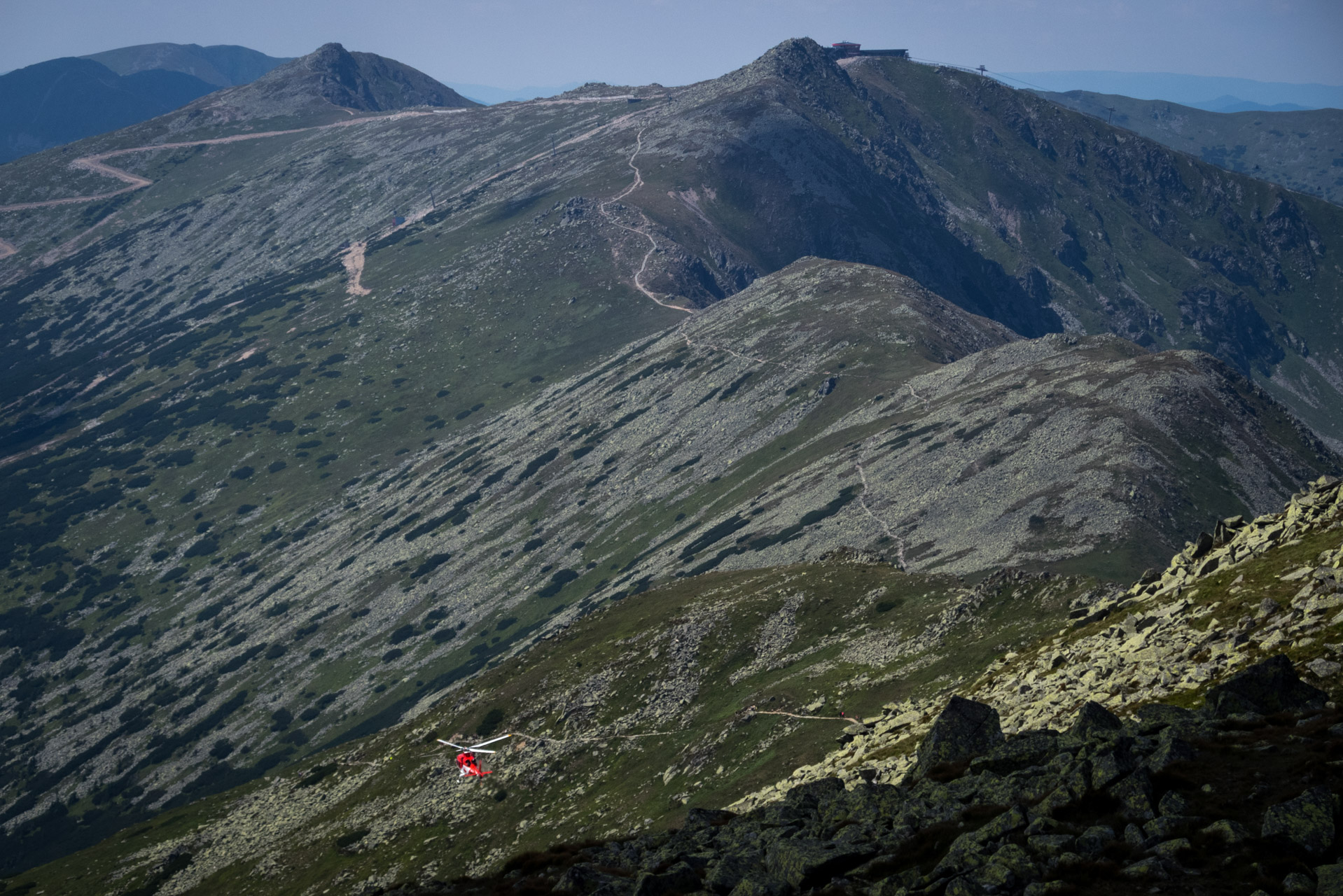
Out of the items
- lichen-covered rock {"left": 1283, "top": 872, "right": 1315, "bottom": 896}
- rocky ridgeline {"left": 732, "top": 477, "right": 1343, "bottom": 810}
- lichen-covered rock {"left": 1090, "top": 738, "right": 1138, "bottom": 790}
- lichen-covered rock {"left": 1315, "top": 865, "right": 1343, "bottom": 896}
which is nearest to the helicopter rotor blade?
rocky ridgeline {"left": 732, "top": 477, "right": 1343, "bottom": 810}

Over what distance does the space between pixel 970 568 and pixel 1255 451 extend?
65341 millimetres

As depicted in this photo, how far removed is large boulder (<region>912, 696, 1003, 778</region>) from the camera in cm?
3812

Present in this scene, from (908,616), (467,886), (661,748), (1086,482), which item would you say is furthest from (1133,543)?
(467,886)

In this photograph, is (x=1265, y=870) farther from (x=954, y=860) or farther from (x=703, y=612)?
(x=703, y=612)

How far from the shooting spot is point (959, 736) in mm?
38688

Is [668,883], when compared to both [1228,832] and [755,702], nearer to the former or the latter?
[1228,832]

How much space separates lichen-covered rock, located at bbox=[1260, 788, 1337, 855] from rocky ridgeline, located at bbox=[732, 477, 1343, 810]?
35.0ft

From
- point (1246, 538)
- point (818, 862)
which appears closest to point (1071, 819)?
point (818, 862)

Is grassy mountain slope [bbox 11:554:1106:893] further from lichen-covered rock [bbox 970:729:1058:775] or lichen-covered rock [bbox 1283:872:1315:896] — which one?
lichen-covered rock [bbox 1283:872:1315:896]

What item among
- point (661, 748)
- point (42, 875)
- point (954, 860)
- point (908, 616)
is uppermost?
point (954, 860)

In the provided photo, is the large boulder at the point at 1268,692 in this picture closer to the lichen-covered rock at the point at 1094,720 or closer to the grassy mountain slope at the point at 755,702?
the grassy mountain slope at the point at 755,702

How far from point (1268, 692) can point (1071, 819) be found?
32.1ft

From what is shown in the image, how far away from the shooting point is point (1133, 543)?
107 meters

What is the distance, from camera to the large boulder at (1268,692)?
3120 cm
